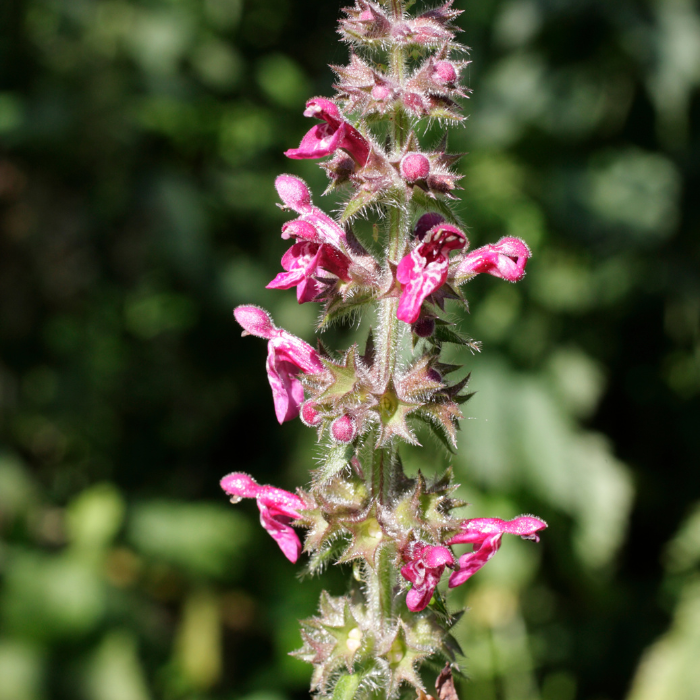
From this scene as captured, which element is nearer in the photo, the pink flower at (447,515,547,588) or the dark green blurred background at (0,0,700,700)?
the pink flower at (447,515,547,588)

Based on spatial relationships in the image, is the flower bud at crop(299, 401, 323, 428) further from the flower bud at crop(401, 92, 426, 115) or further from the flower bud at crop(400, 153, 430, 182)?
Answer: the flower bud at crop(401, 92, 426, 115)

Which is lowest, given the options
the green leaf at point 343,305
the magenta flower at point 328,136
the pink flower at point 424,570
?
the pink flower at point 424,570

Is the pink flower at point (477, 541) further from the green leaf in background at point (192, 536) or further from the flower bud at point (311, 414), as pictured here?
the green leaf in background at point (192, 536)

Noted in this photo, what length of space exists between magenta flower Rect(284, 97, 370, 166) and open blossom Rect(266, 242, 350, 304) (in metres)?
0.21

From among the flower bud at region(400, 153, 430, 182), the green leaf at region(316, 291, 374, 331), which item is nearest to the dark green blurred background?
the green leaf at region(316, 291, 374, 331)

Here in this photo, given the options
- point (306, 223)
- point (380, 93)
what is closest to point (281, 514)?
point (306, 223)

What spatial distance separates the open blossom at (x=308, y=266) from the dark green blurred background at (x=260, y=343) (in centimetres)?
231

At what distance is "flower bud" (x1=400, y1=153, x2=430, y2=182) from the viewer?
1.61 metres

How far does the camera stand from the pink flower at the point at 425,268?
1524 mm

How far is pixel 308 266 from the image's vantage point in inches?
65.6

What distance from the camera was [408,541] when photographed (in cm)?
166

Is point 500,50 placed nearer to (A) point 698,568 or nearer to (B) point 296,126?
(B) point 296,126

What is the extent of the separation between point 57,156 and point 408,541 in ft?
14.1

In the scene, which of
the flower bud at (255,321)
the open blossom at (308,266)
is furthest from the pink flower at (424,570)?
the flower bud at (255,321)
